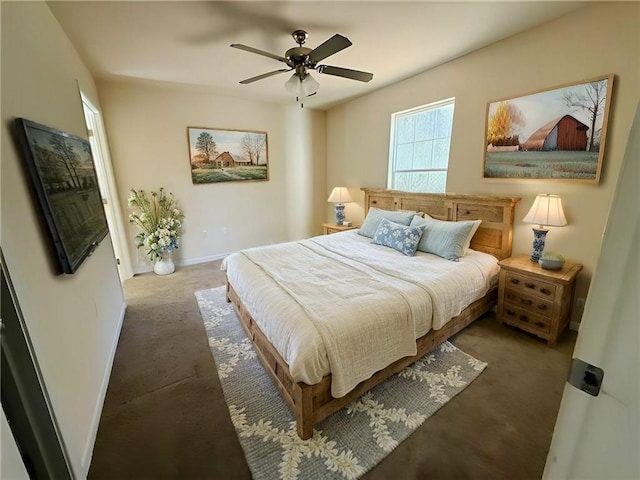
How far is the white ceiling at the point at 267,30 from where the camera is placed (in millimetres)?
2043

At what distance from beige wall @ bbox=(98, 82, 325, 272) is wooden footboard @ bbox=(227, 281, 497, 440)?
2510mm

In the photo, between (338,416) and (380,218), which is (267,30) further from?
(338,416)

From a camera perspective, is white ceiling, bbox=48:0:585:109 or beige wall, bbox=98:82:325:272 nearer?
white ceiling, bbox=48:0:585:109

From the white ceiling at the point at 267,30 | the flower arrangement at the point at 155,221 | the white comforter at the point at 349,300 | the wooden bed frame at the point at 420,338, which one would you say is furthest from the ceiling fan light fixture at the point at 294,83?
the flower arrangement at the point at 155,221

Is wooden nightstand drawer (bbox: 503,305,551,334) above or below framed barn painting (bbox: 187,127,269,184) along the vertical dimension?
below

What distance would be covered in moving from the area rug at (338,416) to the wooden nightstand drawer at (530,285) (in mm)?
805

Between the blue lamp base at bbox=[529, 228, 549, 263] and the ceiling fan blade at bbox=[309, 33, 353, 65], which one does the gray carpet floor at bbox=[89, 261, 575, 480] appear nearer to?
the blue lamp base at bbox=[529, 228, 549, 263]

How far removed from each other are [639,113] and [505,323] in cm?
258

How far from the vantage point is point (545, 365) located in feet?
6.86

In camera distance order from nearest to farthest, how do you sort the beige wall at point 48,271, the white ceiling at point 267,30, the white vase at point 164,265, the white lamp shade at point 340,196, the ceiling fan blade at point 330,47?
the beige wall at point 48,271 → the ceiling fan blade at point 330,47 → the white ceiling at point 267,30 → the white vase at point 164,265 → the white lamp shade at point 340,196

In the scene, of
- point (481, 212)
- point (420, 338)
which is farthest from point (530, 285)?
point (420, 338)

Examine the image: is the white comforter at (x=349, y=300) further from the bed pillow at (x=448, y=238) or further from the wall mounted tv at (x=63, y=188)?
the wall mounted tv at (x=63, y=188)

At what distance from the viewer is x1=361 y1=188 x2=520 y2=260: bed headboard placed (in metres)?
2.78

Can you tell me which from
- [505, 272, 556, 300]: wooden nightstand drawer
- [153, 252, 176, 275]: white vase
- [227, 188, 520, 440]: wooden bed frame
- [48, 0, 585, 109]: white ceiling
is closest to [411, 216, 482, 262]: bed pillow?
[227, 188, 520, 440]: wooden bed frame
